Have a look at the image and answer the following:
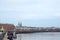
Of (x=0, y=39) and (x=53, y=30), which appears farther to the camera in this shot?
(x=53, y=30)

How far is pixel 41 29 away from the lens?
96125 millimetres

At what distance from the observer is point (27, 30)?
82.9 meters

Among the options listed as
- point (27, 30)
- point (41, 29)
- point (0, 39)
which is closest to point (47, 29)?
point (41, 29)

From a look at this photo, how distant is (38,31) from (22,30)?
1408 cm

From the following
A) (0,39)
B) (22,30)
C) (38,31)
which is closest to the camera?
(0,39)

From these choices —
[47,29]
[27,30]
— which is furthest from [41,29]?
[27,30]

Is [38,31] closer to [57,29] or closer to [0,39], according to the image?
[57,29]

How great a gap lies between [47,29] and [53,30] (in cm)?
316

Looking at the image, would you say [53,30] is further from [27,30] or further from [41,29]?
[27,30]

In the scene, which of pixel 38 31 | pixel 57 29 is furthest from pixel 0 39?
pixel 57 29

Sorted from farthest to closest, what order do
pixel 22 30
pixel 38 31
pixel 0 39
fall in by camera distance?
pixel 38 31, pixel 22 30, pixel 0 39

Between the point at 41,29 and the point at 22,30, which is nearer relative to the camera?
the point at 22,30

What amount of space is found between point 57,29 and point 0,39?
310 ft

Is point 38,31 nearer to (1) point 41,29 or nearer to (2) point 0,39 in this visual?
(1) point 41,29
